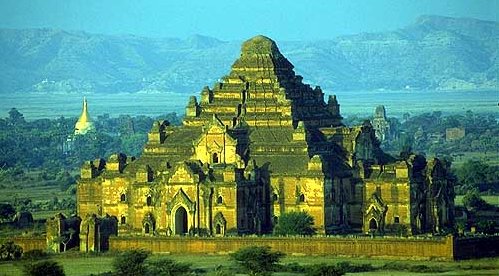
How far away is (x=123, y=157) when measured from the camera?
7925 cm

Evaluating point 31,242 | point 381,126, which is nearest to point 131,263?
point 31,242

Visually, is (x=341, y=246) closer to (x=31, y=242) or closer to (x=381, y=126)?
(x=31, y=242)

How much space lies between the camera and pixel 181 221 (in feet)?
249

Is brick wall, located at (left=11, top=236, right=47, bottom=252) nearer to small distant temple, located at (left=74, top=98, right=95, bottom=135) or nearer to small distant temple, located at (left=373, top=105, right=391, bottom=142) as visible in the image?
small distant temple, located at (left=373, top=105, right=391, bottom=142)

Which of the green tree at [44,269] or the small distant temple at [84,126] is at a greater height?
the small distant temple at [84,126]

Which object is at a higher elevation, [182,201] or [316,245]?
[182,201]

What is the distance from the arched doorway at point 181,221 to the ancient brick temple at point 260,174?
0.11 ft

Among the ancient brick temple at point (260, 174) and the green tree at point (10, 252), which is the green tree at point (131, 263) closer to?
the green tree at point (10, 252)

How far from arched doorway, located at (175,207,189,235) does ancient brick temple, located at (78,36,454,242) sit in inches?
1.4

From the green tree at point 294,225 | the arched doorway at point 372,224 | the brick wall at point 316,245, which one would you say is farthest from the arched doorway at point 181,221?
the arched doorway at point 372,224

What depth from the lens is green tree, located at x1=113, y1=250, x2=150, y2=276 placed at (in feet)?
214

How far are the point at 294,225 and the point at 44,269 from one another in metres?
12.4

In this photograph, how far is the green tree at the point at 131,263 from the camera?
6525 centimetres

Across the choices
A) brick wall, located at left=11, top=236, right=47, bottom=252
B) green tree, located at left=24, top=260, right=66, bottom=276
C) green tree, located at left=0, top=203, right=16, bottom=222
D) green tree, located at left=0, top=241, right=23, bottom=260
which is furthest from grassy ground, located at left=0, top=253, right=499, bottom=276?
green tree, located at left=0, top=203, right=16, bottom=222
